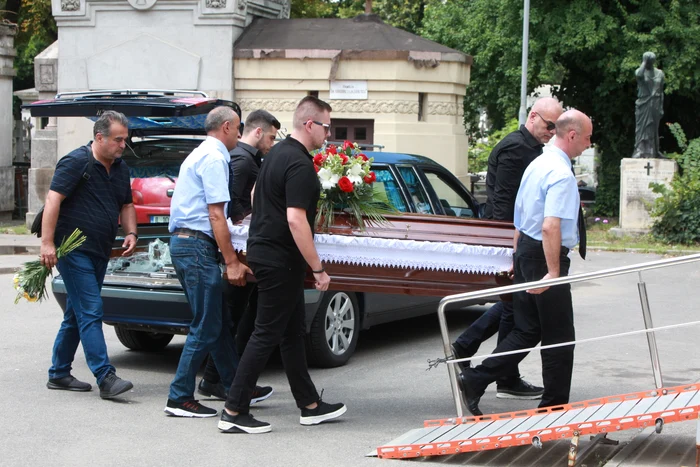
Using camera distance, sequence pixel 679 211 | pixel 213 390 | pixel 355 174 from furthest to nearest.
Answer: pixel 679 211 < pixel 213 390 < pixel 355 174

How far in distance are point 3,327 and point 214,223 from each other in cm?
425

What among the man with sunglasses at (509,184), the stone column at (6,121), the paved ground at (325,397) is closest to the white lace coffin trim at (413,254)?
the man with sunglasses at (509,184)

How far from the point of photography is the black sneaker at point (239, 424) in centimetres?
603

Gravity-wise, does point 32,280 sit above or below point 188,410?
above

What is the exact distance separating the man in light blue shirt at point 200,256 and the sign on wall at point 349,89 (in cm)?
1385

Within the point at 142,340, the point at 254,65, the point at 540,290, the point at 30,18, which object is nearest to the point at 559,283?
the point at 540,290

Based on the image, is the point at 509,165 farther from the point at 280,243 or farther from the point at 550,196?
the point at 280,243

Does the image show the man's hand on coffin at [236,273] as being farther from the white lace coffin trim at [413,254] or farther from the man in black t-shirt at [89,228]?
the man in black t-shirt at [89,228]

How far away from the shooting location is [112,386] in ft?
22.2

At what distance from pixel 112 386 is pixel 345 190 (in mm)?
2076

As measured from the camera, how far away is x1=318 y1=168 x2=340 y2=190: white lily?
21.0ft

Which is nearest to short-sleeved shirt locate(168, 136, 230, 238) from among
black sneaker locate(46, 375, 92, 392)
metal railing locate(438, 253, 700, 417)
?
black sneaker locate(46, 375, 92, 392)

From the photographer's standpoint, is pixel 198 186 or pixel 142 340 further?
pixel 142 340

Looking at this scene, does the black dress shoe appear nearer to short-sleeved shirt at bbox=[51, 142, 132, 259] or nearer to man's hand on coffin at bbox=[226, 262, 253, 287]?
man's hand on coffin at bbox=[226, 262, 253, 287]
